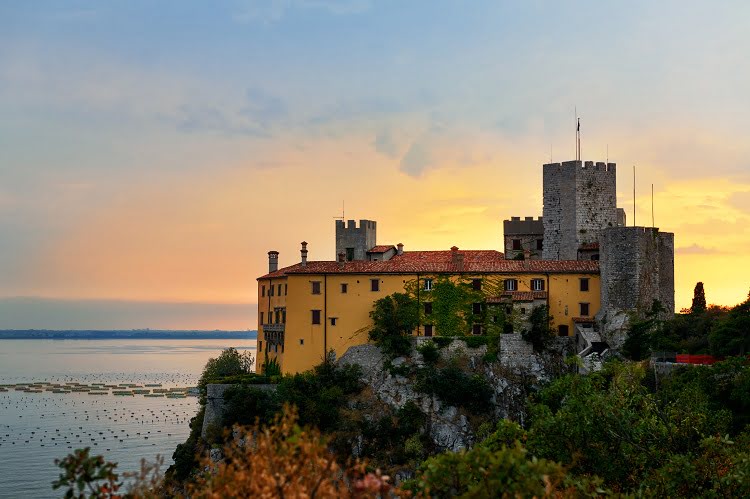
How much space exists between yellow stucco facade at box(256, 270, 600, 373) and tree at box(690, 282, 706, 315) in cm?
816

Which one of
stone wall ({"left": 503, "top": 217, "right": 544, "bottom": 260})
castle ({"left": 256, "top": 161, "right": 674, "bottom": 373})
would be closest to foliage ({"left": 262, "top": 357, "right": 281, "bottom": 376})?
castle ({"left": 256, "top": 161, "right": 674, "bottom": 373})

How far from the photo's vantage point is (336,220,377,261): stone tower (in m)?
66.9

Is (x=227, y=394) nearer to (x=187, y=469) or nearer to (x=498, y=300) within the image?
(x=187, y=469)

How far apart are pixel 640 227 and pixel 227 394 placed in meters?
29.4

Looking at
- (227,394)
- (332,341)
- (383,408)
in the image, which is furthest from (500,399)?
(227,394)

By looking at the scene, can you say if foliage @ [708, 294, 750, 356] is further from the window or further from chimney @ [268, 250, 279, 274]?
chimney @ [268, 250, 279, 274]

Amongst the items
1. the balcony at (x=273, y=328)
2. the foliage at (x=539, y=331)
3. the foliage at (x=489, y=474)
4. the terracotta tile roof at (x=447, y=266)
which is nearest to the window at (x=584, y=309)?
the terracotta tile roof at (x=447, y=266)

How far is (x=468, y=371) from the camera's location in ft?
193

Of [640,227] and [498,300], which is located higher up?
[640,227]

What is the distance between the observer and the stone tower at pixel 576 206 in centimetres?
6456

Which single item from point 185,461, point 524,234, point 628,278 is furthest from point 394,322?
point 185,461

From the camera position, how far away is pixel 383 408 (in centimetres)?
5800

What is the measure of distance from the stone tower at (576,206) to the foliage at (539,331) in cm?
720

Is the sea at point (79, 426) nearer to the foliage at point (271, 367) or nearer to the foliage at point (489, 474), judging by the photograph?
the foliage at point (271, 367)
